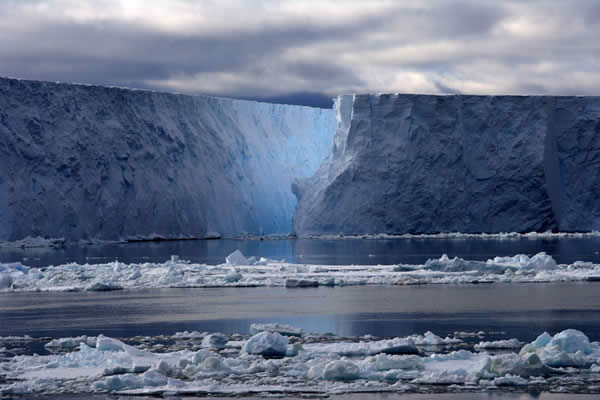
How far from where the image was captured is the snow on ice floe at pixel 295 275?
17.6m

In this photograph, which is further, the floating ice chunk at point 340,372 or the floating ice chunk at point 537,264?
the floating ice chunk at point 537,264

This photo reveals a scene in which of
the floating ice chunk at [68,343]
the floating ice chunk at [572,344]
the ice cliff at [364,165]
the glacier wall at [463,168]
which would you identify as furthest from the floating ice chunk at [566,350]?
the glacier wall at [463,168]

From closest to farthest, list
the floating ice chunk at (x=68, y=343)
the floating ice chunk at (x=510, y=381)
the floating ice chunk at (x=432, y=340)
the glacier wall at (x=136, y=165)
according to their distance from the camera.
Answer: the floating ice chunk at (x=510, y=381) → the floating ice chunk at (x=432, y=340) → the floating ice chunk at (x=68, y=343) → the glacier wall at (x=136, y=165)

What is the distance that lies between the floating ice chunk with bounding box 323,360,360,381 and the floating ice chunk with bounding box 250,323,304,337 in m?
2.69

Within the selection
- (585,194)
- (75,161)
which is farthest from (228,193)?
(585,194)

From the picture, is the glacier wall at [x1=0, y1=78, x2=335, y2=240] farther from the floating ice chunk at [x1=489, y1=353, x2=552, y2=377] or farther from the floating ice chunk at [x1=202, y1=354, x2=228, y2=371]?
the floating ice chunk at [x1=489, y1=353, x2=552, y2=377]

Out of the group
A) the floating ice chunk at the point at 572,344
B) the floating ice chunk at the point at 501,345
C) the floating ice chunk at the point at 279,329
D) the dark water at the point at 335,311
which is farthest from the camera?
the dark water at the point at 335,311

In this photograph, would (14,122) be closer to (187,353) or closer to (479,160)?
(479,160)

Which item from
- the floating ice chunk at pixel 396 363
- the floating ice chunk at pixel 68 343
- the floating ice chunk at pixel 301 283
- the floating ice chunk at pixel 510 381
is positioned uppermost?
the floating ice chunk at pixel 396 363

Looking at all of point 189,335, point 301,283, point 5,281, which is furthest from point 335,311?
point 5,281

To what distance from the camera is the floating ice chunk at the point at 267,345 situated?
891cm

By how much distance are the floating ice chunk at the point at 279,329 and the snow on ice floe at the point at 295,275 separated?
6.93m

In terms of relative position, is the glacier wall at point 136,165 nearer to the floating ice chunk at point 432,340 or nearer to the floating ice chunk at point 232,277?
the floating ice chunk at point 232,277

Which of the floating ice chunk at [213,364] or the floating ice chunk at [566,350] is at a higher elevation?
the floating ice chunk at [566,350]
